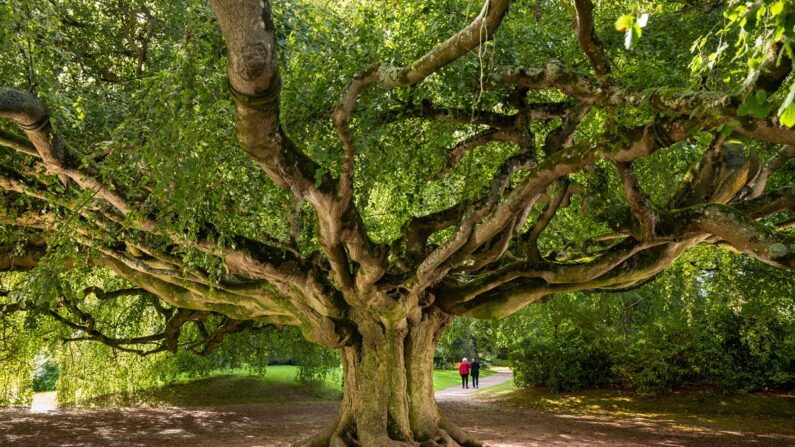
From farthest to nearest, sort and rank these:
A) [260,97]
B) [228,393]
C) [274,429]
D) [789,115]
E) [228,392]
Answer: [228,392] < [228,393] < [274,429] < [260,97] < [789,115]

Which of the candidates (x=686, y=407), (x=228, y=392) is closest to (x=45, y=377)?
(x=228, y=392)

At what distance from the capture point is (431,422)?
31.7 ft

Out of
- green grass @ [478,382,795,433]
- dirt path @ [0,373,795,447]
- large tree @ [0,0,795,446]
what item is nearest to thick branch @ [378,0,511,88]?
large tree @ [0,0,795,446]

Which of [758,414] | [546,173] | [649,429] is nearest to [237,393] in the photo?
[649,429]

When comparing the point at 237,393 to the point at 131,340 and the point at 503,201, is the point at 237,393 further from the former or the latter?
the point at 503,201

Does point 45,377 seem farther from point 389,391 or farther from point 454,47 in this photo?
point 454,47

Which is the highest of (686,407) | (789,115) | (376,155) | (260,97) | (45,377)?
(376,155)

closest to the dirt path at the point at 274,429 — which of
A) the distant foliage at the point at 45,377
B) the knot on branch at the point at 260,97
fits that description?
the knot on branch at the point at 260,97

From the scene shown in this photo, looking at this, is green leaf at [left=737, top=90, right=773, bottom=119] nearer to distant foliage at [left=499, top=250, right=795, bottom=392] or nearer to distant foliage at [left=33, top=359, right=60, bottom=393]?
distant foliage at [left=499, top=250, right=795, bottom=392]

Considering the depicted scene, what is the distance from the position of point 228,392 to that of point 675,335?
15.7m

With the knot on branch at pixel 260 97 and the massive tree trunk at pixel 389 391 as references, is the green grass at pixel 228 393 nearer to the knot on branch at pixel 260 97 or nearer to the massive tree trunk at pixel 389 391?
the massive tree trunk at pixel 389 391

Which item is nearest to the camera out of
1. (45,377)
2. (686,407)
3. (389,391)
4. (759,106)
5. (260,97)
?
(759,106)

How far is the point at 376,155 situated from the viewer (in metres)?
6.30

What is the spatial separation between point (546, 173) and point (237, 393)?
18376 millimetres
